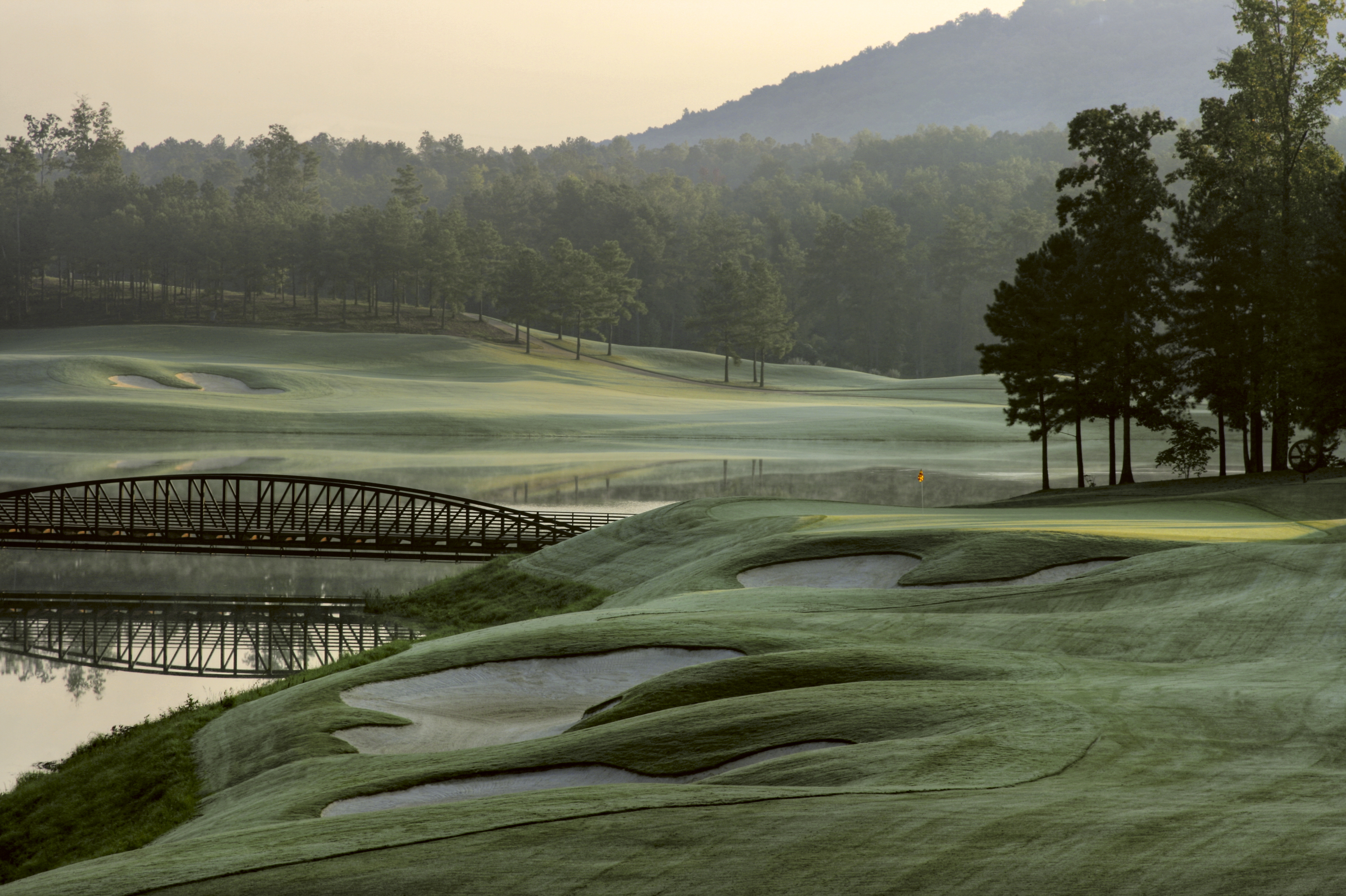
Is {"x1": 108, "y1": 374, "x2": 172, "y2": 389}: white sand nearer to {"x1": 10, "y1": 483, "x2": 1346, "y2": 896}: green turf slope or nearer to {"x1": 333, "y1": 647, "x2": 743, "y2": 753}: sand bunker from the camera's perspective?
{"x1": 10, "y1": 483, "x2": 1346, "y2": 896}: green turf slope

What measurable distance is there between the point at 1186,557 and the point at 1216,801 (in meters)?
10.6

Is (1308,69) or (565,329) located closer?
(1308,69)

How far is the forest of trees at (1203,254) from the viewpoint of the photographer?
126 feet

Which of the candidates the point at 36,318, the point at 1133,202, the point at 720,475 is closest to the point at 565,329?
the point at 36,318

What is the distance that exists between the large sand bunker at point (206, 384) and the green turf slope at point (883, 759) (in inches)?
2584

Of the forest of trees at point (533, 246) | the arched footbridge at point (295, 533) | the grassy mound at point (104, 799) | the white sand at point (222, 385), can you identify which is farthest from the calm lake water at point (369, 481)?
the forest of trees at point (533, 246)

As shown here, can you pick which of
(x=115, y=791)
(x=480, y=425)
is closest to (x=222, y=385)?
(x=480, y=425)

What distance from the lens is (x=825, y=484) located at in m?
49.2

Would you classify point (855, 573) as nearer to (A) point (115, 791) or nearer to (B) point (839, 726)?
(B) point (839, 726)

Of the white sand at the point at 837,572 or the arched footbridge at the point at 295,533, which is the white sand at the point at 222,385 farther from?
the white sand at the point at 837,572

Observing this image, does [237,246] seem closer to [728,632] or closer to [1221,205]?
[1221,205]

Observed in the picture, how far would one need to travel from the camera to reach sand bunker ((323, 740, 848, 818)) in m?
7.77

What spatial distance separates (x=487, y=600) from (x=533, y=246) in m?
128

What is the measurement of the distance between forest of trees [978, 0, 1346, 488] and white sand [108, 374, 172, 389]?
194 ft
